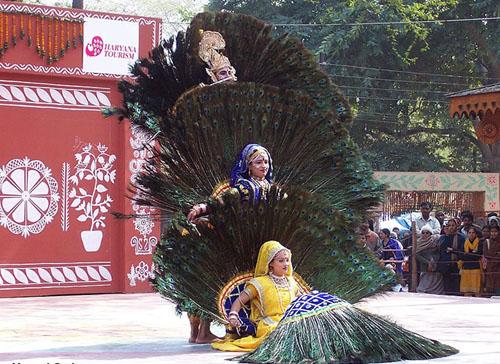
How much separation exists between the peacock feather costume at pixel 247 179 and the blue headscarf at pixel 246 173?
0.01 m

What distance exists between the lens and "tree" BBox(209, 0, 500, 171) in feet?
103

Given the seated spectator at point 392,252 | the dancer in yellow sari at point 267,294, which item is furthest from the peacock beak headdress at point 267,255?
the seated spectator at point 392,252

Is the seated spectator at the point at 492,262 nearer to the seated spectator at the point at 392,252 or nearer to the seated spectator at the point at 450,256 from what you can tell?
the seated spectator at the point at 450,256

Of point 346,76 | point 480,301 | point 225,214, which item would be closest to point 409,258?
point 480,301

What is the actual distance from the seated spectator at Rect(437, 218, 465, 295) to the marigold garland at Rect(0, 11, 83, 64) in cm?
598

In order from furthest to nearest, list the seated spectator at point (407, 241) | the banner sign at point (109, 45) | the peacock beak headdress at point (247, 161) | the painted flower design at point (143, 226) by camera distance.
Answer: the seated spectator at point (407, 241), the painted flower design at point (143, 226), the banner sign at point (109, 45), the peacock beak headdress at point (247, 161)

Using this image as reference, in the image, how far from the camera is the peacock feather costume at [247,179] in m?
8.13

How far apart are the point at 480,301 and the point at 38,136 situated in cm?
629

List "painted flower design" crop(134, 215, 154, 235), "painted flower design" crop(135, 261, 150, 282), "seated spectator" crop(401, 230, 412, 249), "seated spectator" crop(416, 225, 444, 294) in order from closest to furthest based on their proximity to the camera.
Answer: "painted flower design" crop(135, 261, 150, 282) < "painted flower design" crop(134, 215, 154, 235) < "seated spectator" crop(416, 225, 444, 294) < "seated spectator" crop(401, 230, 412, 249)

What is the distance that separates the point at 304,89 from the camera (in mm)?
9336

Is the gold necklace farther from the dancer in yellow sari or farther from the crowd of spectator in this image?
the crowd of spectator

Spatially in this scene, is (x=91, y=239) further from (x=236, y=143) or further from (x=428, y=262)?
(x=236, y=143)

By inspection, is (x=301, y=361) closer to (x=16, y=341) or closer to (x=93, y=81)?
(x=16, y=341)

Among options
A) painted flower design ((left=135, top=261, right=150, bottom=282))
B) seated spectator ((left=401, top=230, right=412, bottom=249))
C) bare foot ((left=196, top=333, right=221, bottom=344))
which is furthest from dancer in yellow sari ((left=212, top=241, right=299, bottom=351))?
seated spectator ((left=401, top=230, right=412, bottom=249))
